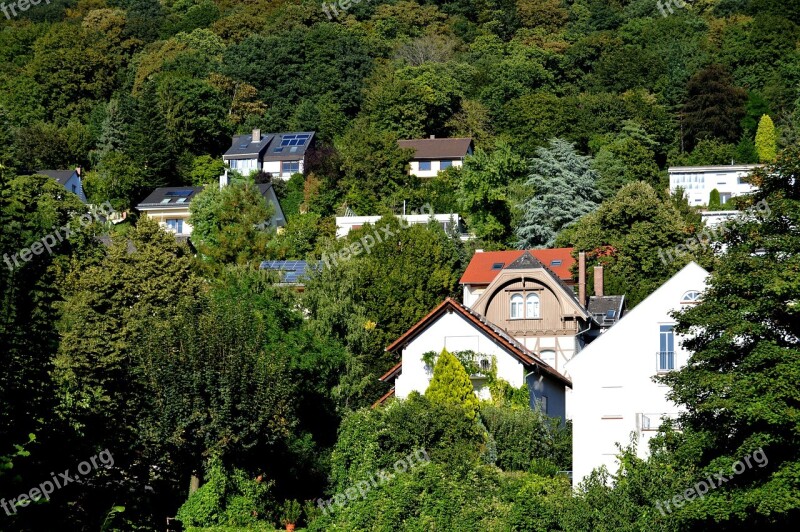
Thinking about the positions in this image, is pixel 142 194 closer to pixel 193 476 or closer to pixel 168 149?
pixel 168 149

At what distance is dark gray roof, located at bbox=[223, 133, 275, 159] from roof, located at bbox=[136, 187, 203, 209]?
6831mm

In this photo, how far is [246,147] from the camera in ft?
345

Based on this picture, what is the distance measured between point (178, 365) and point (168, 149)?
198ft

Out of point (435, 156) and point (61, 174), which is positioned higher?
point (435, 156)

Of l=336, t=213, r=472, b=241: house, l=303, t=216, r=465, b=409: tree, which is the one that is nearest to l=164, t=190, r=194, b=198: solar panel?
l=336, t=213, r=472, b=241: house

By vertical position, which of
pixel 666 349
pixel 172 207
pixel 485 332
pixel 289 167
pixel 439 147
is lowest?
pixel 485 332

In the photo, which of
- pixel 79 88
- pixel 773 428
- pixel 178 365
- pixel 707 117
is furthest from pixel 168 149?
pixel 773 428

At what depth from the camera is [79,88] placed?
120125 mm

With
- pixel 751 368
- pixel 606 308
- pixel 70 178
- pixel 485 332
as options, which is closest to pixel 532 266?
pixel 606 308

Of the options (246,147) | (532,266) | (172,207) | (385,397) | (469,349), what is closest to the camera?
(469,349)

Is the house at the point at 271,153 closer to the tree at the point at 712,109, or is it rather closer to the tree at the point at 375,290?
the tree at the point at 712,109

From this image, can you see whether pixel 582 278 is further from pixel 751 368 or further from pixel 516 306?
pixel 751 368

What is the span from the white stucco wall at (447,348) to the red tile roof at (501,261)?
580 inches

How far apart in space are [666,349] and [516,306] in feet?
46.3
